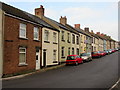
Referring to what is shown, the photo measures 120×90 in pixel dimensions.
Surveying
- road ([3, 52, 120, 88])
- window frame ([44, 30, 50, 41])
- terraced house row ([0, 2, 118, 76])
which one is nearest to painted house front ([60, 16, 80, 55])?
terraced house row ([0, 2, 118, 76])

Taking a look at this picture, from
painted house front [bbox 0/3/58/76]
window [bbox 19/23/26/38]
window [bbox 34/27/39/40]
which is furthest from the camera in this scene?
window [bbox 34/27/39/40]

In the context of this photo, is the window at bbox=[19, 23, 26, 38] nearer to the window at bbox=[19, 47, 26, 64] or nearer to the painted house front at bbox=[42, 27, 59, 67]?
the window at bbox=[19, 47, 26, 64]

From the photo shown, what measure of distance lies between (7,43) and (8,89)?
7129mm

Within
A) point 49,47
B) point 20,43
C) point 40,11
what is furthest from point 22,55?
point 40,11

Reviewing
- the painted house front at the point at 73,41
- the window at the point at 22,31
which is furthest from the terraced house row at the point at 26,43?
the painted house front at the point at 73,41

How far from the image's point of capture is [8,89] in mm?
9297

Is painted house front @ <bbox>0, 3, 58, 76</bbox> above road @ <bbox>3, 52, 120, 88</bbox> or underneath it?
above

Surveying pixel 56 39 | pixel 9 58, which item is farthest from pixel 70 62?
pixel 9 58

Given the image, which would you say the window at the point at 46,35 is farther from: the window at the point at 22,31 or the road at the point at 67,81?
the road at the point at 67,81

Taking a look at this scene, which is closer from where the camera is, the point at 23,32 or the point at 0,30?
the point at 0,30

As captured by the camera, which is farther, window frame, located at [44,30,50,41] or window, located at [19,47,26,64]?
window frame, located at [44,30,50,41]

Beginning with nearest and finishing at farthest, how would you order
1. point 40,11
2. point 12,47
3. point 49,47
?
point 12,47 < point 49,47 < point 40,11

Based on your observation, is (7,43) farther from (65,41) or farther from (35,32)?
(65,41)

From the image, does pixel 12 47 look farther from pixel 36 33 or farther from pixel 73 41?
pixel 73 41
